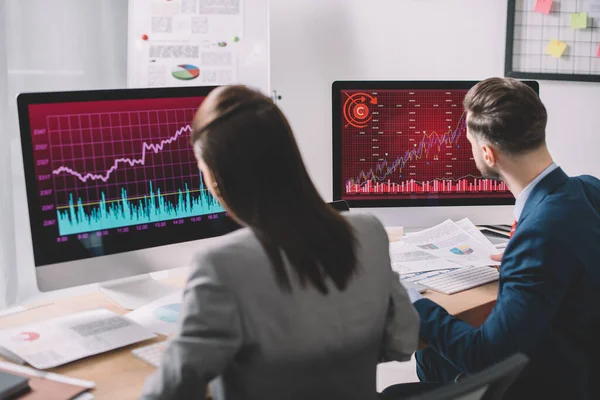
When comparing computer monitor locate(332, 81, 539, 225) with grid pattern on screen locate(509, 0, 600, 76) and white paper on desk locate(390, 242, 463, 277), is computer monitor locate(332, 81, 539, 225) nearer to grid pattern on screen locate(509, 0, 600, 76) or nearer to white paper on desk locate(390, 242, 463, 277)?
white paper on desk locate(390, 242, 463, 277)

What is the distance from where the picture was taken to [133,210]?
1.71 metres

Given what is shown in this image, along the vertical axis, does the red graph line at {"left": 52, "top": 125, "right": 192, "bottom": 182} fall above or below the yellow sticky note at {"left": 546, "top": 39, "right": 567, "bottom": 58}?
below

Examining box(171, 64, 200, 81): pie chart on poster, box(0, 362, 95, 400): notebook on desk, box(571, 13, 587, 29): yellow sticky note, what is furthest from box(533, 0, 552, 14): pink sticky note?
box(0, 362, 95, 400): notebook on desk

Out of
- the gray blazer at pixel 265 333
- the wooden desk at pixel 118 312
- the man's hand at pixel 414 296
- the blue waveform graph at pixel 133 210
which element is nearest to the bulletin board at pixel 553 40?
the wooden desk at pixel 118 312

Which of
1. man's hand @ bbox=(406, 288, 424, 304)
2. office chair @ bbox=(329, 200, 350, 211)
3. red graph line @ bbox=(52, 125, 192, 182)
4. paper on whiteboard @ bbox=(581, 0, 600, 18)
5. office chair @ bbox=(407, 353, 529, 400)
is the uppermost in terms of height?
paper on whiteboard @ bbox=(581, 0, 600, 18)

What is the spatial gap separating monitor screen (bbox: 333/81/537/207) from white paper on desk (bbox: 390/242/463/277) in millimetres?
178

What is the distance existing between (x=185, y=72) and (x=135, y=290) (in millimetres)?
1279

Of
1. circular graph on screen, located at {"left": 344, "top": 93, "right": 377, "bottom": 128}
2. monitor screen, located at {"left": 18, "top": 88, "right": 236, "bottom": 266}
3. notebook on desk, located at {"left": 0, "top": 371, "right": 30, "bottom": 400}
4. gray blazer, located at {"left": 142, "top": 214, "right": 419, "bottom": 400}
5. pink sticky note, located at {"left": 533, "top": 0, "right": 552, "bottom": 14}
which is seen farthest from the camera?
pink sticky note, located at {"left": 533, "top": 0, "right": 552, "bottom": 14}

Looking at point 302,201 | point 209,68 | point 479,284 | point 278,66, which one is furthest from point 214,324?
point 278,66

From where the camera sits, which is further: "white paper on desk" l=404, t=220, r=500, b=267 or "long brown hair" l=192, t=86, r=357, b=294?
"white paper on desk" l=404, t=220, r=500, b=267

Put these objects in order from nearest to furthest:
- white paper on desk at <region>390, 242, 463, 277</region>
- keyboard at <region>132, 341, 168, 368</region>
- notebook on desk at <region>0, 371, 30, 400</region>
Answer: notebook on desk at <region>0, 371, 30, 400</region>, keyboard at <region>132, 341, 168, 368</region>, white paper on desk at <region>390, 242, 463, 277</region>

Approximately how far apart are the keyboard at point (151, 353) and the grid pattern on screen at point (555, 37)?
89.5 inches

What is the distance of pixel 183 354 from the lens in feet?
3.47

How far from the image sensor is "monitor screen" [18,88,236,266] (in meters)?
1.58
